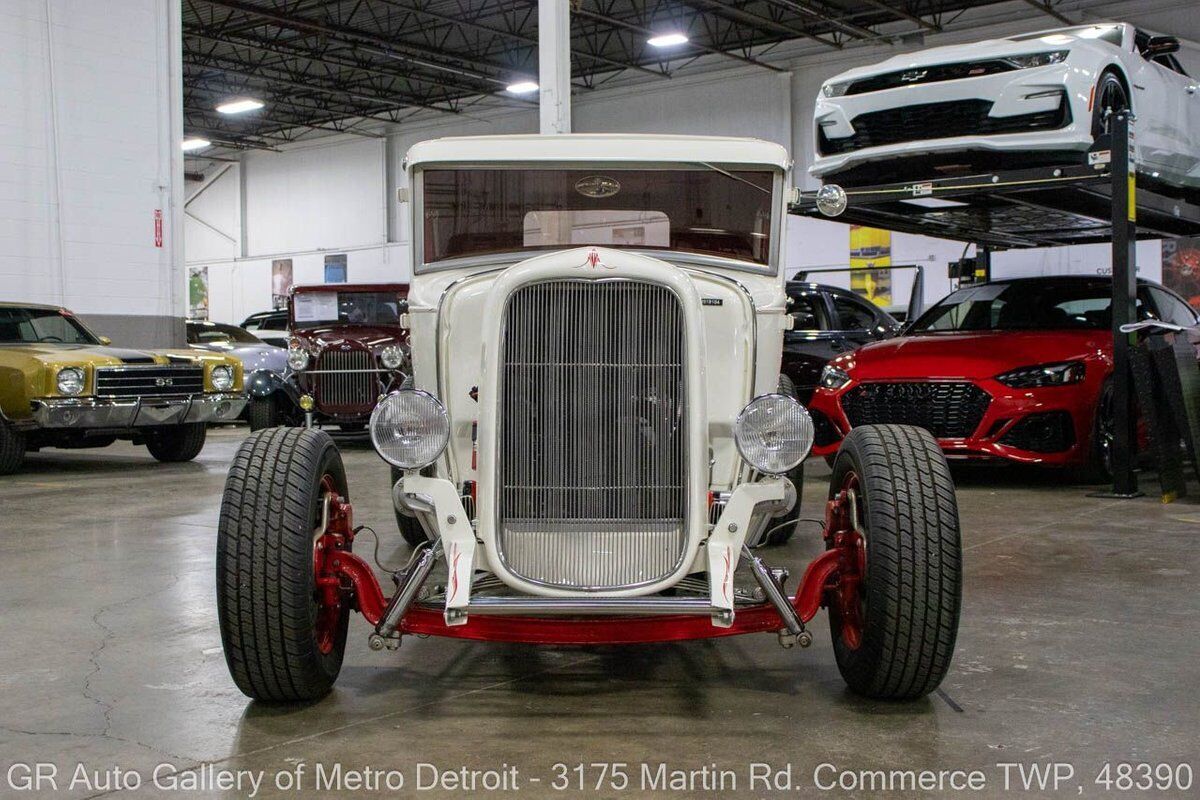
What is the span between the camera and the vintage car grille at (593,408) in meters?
3.40

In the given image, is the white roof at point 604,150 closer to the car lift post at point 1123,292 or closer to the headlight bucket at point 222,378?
the car lift post at point 1123,292

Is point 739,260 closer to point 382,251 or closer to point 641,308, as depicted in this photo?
point 641,308

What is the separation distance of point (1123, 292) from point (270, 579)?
6114 mm

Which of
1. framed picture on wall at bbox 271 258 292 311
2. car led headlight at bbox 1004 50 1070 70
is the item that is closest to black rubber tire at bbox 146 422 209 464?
car led headlight at bbox 1004 50 1070 70

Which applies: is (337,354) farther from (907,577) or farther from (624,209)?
(907,577)

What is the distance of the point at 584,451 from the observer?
3.43 metres

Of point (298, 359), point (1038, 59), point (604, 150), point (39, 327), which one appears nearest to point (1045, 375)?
point (1038, 59)

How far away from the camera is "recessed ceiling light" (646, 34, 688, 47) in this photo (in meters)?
21.8

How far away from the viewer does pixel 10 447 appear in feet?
32.2

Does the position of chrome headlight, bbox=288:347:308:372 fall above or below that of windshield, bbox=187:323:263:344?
below

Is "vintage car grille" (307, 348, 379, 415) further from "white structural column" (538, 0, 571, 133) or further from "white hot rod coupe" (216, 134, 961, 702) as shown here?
"white hot rod coupe" (216, 134, 961, 702)

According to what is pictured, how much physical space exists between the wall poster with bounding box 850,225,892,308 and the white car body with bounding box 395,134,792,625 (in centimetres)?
1867

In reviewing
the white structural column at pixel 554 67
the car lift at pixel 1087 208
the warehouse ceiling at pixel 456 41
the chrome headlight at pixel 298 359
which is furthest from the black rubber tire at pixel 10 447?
the warehouse ceiling at pixel 456 41

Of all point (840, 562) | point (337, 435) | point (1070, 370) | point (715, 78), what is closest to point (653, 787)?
point (840, 562)
